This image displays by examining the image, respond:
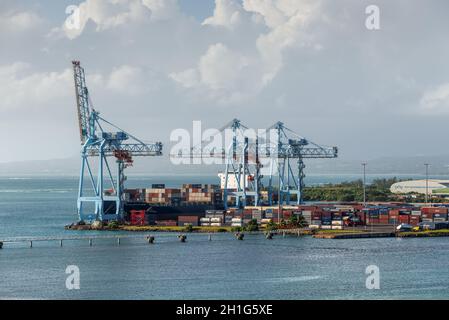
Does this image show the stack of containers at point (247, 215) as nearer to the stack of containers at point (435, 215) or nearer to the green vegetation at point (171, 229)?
the green vegetation at point (171, 229)

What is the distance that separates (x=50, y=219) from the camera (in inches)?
2376

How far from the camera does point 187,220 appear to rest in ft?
170

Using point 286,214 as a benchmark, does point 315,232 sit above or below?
below

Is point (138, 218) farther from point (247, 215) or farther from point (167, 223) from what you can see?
point (247, 215)

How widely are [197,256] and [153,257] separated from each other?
5.69 ft

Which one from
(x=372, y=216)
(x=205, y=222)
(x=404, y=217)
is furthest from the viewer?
(x=372, y=216)

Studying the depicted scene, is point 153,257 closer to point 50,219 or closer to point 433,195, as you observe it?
point 50,219

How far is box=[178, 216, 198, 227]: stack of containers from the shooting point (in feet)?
169

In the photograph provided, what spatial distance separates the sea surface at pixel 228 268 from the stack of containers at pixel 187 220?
5196 mm

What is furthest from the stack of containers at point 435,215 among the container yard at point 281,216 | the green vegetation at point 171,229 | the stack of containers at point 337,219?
the green vegetation at point 171,229

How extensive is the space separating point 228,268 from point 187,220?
66.8ft

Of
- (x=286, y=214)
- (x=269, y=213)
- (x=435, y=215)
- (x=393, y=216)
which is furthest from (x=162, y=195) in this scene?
(x=435, y=215)

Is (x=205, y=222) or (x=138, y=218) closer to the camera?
(x=205, y=222)
